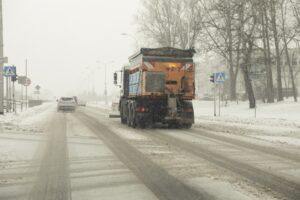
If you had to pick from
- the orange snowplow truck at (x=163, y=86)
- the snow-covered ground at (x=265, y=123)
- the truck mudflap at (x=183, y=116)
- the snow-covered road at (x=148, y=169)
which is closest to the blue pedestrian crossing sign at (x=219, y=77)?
the snow-covered ground at (x=265, y=123)

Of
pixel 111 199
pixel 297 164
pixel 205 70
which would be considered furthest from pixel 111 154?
pixel 205 70

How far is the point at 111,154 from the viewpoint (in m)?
13.2

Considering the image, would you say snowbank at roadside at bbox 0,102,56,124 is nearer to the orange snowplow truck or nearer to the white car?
the orange snowplow truck

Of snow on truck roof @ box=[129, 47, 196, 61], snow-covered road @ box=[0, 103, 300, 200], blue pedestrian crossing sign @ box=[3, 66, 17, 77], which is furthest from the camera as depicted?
blue pedestrian crossing sign @ box=[3, 66, 17, 77]

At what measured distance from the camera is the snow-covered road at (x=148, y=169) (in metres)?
8.17

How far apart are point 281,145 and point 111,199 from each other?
30.0 ft

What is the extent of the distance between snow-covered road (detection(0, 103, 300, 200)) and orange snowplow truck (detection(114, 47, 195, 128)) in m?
6.24

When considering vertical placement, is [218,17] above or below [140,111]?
above

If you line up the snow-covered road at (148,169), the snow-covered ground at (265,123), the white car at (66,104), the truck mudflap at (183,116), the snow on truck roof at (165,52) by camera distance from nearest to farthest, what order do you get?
the snow-covered road at (148,169) → the snow-covered ground at (265,123) → the snow on truck roof at (165,52) → the truck mudflap at (183,116) → the white car at (66,104)

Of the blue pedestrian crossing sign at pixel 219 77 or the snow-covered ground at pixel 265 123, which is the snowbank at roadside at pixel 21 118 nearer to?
the snow-covered ground at pixel 265 123

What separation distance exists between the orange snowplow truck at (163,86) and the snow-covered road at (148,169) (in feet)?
20.5

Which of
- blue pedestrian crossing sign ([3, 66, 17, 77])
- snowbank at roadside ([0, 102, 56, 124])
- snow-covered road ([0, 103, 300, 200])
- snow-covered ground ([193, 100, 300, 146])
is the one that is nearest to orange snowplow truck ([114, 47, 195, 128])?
snow-covered ground ([193, 100, 300, 146])

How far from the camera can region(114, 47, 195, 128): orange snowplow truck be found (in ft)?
74.8

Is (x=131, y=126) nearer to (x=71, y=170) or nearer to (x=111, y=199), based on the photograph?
(x=71, y=170)
